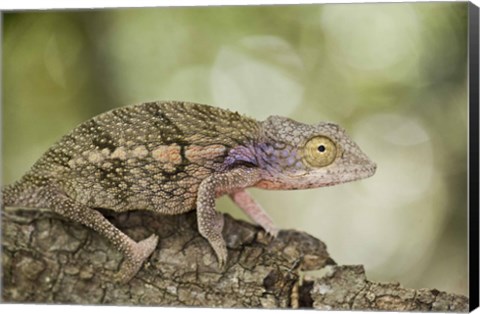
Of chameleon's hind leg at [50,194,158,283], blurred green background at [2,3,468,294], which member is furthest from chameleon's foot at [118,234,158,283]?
blurred green background at [2,3,468,294]

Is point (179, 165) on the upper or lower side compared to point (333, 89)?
lower

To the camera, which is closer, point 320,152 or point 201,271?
point 320,152

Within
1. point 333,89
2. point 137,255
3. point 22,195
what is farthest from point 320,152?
A: point 22,195

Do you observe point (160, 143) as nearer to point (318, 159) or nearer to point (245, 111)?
point (245, 111)

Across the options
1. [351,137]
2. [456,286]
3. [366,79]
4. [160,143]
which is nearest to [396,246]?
[456,286]

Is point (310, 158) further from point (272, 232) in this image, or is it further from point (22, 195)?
point (22, 195)
